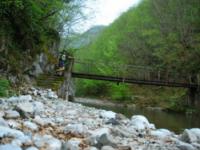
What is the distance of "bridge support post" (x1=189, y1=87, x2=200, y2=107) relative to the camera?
67.7 ft

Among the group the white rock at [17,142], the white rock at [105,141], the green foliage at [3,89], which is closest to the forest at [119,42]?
the green foliage at [3,89]

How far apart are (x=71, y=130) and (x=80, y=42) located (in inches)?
794

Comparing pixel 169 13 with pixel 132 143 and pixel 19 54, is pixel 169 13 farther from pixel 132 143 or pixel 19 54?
pixel 132 143

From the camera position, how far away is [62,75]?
14.4 meters

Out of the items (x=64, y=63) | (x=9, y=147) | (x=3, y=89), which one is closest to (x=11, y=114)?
(x=9, y=147)

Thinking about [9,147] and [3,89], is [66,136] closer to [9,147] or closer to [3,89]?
[9,147]

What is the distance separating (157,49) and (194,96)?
5.73m

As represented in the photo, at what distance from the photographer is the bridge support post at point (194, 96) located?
20642 mm

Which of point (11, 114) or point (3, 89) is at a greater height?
point (3, 89)

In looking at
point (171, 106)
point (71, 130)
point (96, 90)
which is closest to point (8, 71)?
point (71, 130)

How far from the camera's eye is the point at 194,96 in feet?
68.8

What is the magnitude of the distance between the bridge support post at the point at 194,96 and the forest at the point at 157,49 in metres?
0.51

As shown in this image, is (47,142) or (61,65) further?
(61,65)

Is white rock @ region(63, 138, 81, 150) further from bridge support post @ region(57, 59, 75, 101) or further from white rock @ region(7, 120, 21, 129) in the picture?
bridge support post @ region(57, 59, 75, 101)
